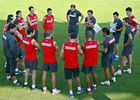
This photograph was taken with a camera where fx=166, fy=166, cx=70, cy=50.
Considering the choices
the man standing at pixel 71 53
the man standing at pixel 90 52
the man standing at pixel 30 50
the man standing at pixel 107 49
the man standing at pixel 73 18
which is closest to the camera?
the man standing at pixel 71 53

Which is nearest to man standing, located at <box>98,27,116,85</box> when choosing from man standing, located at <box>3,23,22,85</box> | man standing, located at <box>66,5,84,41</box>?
man standing, located at <box>3,23,22,85</box>

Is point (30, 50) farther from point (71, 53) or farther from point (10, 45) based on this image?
point (71, 53)

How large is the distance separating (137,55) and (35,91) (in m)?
5.08

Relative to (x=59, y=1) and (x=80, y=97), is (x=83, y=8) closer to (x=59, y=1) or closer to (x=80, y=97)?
(x=59, y=1)

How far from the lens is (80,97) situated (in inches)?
200

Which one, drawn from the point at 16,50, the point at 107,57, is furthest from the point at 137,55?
the point at 16,50

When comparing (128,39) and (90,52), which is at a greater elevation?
(128,39)

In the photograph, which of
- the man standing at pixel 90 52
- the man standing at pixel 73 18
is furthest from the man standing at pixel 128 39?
the man standing at pixel 73 18

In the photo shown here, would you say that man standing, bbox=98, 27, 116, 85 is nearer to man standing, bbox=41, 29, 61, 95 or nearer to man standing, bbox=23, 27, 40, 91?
man standing, bbox=41, 29, 61, 95

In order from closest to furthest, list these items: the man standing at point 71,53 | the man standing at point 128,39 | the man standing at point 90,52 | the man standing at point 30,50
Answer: the man standing at point 71,53, the man standing at point 90,52, the man standing at point 30,50, the man standing at point 128,39

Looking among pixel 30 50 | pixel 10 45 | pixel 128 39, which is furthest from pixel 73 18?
pixel 10 45

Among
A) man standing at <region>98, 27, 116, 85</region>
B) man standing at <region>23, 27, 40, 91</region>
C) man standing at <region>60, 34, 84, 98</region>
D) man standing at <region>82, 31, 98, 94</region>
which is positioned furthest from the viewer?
man standing at <region>98, 27, 116, 85</region>

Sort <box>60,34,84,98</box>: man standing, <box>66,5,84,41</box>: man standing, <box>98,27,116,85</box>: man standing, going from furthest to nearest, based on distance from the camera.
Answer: <box>66,5,84,41</box>: man standing → <box>98,27,116,85</box>: man standing → <box>60,34,84,98</box>: man standing

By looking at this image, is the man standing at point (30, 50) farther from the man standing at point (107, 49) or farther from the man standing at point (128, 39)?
the man standing at point (128, 39)
